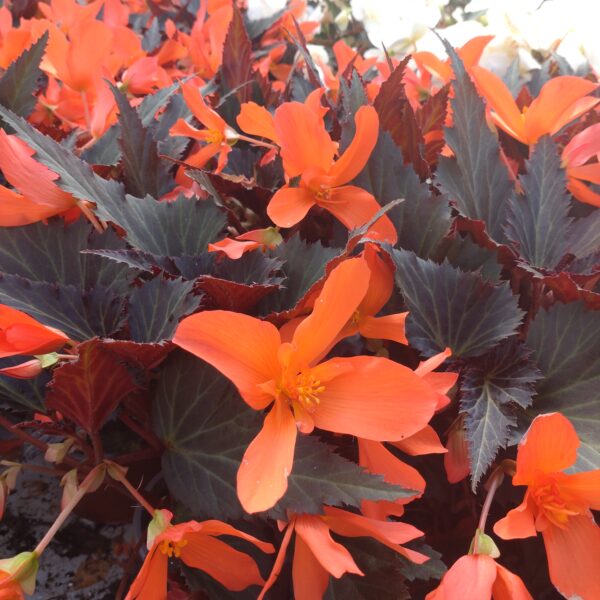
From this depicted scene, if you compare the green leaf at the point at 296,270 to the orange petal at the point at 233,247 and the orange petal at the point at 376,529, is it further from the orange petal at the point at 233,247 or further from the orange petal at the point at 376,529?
the orange petal at the point at 376,529

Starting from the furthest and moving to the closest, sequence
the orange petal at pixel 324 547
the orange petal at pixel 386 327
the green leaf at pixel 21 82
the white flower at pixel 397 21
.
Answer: the white flower at pixel 397 21
the green leaf at pixel 21 82
the orange petal at pixel 386 327
the orange petal at pixel 324 547

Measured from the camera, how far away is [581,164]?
0.69 metres

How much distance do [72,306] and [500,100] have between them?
1.54 feet

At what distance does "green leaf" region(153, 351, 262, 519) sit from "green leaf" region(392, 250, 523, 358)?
6.1 inches

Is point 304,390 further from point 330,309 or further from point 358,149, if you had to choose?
point 358,149

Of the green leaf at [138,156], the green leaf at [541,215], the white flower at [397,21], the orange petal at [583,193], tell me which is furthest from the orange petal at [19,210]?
the white flower at [397,21]

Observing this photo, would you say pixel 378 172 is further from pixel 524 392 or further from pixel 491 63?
pixel 491 63

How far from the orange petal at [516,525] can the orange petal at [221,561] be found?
177 mm

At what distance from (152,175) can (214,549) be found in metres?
0.36

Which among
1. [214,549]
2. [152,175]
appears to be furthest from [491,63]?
[214,549]

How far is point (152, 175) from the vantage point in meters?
0.66

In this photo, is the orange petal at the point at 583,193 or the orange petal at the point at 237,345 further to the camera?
the orange petal at the point at 583,193

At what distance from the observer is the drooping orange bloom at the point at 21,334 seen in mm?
435

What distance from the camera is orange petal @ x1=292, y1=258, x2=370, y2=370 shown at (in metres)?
0.42
